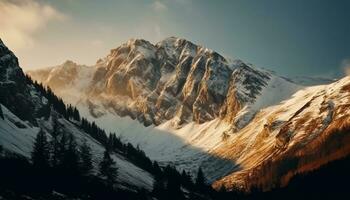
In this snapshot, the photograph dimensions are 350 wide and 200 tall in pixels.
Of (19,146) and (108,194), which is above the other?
(19,146)

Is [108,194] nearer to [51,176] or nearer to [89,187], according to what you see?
[89,187]

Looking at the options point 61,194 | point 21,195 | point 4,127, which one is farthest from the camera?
point 4,127

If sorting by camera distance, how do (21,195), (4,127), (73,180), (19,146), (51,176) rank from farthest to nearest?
(4,127) → (19,146) → (73,180) → (51,176) → (21,195)

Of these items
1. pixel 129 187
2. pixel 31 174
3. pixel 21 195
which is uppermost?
pixel 129 187

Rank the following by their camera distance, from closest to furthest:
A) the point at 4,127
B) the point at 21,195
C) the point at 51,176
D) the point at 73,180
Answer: the point at 21,195 → the point at 51,176 → the point at 73,180 → the point at 4,127

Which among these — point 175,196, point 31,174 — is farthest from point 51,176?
point 175,196

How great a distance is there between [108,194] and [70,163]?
13304mm

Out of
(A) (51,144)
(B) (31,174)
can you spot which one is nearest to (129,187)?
(A) (51,144)

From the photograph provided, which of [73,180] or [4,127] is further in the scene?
[4,127]

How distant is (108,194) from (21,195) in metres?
42.2

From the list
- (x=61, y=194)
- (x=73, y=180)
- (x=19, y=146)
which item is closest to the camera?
(x=61, y=194)

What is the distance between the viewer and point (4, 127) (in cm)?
18375

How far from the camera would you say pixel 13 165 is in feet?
435

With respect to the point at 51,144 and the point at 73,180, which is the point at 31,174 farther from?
the point at 51,144
